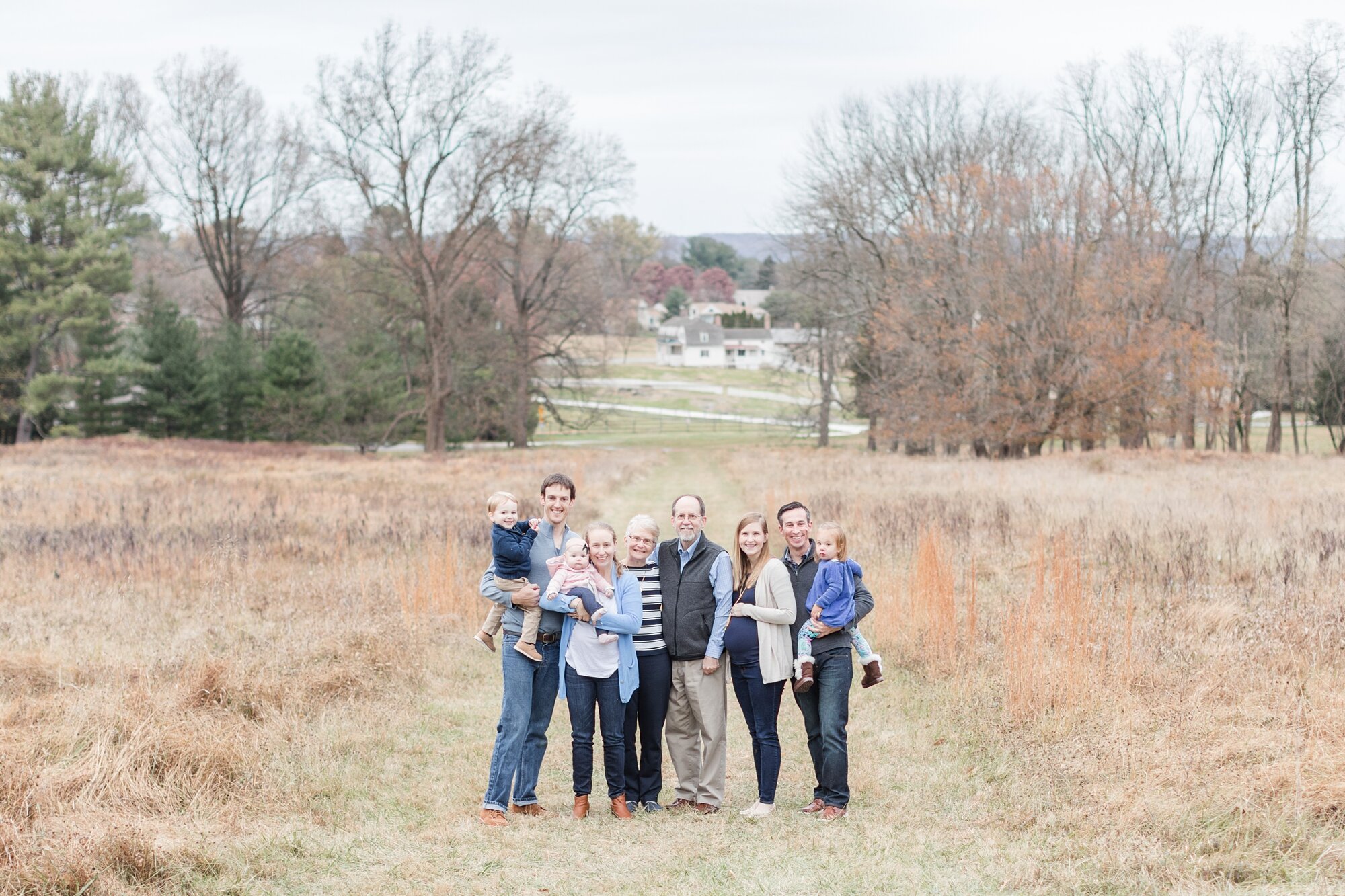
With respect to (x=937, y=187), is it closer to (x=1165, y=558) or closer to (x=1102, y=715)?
(x=1165, y=558)

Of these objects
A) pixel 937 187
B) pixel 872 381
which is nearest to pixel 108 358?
pixel 872 381

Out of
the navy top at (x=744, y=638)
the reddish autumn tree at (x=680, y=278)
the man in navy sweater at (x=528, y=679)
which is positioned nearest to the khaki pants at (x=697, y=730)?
the navy top at (x=744, y=638)

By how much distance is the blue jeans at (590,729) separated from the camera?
19.8ft

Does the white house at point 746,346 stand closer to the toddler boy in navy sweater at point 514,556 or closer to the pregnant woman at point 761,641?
the pregnant woman at point 761,641

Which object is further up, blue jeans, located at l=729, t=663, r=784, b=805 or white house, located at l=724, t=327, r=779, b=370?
white house, located at l=724, t=327, r=779, b=370

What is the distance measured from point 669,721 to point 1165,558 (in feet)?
24.7

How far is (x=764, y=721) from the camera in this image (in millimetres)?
6137

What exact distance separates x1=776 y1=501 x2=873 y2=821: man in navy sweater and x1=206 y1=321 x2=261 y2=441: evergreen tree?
4188 centimetres

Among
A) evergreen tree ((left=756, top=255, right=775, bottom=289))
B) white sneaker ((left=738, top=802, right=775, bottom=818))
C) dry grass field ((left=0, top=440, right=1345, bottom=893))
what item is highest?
evergreen tree ((left=756, top=255, right=775, bottom=289))

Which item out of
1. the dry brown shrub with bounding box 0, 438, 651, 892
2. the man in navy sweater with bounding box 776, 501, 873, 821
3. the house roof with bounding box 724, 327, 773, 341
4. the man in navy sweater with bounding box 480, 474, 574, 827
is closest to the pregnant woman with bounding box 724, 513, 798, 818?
the man in navy sweater with bounding box 776, 501, 873, 821

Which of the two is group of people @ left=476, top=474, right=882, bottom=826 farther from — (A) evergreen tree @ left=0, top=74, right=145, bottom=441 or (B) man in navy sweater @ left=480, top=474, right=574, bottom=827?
(A) evergreen tree @ left=0, top=74, right=145, bottom=441

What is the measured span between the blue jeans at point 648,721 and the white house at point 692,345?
4318 inches

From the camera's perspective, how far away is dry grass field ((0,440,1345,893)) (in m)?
4.99

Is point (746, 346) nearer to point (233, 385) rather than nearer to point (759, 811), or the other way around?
point (233, 385)
